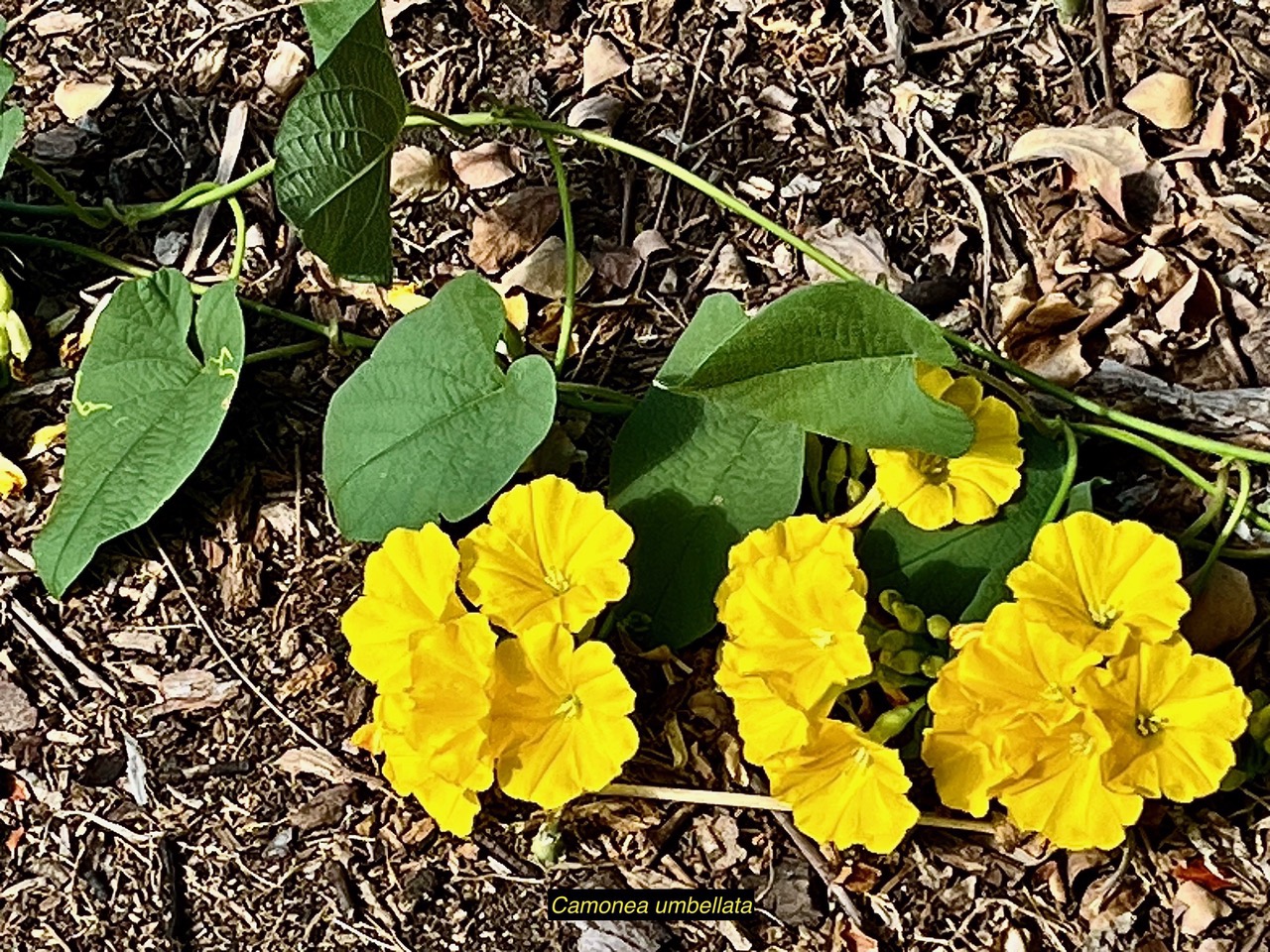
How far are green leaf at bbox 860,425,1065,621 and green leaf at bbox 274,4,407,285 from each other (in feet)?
1.72

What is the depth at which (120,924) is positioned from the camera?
4.50ft

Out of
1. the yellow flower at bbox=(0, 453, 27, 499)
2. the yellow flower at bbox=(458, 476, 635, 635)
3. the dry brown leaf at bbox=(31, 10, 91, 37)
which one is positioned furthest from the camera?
the dry brown leaf at bbox=(31, 10, 91, 37)

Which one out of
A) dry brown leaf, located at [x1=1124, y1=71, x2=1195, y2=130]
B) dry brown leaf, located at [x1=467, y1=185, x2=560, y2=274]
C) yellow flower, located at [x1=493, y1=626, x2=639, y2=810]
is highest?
dry brown leaf, located at [x1=1124, y1=71, x2=1195, y2=130]

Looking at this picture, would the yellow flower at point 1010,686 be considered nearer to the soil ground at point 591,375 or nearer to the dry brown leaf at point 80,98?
the soil ground at point 591,375

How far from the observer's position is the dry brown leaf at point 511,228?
1619 mm

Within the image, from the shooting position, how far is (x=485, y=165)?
5.44 ft

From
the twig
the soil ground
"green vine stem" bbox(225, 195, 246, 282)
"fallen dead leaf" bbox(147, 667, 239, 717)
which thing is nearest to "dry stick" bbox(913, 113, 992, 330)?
the soil ground

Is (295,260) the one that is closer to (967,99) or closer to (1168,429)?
(967,99)

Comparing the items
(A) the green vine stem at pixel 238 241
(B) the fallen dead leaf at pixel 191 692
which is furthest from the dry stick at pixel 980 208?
(B) the fallen dead leaf at pixel 191 692

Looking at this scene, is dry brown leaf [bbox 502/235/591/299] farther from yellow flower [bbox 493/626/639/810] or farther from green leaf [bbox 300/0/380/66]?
yellow flower [bbox 493/626/639/810]

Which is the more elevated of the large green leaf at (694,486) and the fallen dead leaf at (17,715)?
the large green leaf at (694,486)

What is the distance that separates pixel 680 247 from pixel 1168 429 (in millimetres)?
542

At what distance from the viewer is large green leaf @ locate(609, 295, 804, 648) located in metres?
1.36

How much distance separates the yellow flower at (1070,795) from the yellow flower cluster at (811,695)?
0.09 m
